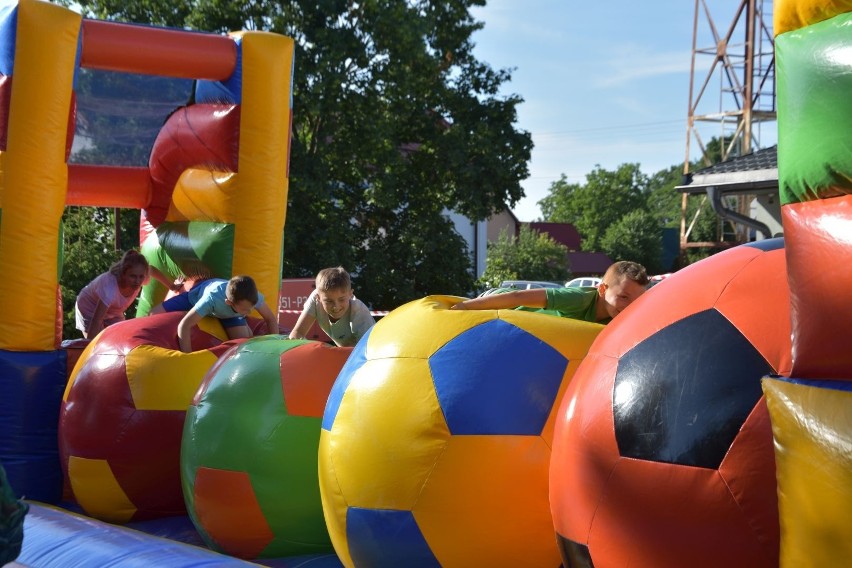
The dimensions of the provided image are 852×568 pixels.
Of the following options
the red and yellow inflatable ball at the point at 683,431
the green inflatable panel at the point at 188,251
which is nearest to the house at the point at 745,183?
the green inflatable panel at the point at 188,251

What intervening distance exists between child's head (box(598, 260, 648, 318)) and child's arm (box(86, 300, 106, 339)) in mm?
4167

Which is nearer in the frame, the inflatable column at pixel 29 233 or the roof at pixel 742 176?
the inflatable column at pixel 29 233

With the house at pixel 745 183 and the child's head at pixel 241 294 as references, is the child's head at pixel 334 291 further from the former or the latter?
the house at pixel 745 183

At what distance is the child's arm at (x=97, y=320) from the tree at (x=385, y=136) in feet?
33.5

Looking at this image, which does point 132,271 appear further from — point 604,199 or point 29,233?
point 604,199

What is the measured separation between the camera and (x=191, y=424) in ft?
14.2

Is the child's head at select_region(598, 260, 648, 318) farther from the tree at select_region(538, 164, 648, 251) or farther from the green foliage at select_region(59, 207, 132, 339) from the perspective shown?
the tree at select_region(538, 164, 648, 251)

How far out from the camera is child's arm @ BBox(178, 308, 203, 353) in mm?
5094

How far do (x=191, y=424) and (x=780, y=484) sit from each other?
2.87 metres

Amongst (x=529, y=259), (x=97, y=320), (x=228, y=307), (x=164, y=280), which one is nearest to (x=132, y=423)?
(x=228, y=307)

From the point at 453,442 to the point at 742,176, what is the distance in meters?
7.84

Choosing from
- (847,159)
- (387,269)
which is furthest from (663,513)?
(387,269)

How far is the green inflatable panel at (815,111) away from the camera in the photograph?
2.17 m

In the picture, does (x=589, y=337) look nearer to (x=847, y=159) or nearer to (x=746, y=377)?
(x=746, y=377)
